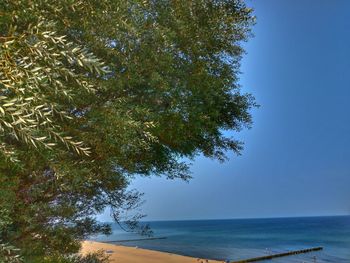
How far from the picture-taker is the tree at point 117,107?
22.8 ft

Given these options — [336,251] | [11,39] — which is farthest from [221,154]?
[336,251]

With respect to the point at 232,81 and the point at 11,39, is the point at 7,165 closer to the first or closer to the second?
the point at 11,39

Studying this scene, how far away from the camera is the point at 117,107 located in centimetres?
781

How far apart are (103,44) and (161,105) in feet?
7.10

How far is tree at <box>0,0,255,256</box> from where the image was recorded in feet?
22.8

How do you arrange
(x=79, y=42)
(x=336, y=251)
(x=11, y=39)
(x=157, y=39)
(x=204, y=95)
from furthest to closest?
(x=336, y=251) → (x=204, y=95) → (x=157, y=39) → (x=79, y=42) → (x=11, y=39)

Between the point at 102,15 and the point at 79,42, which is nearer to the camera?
the point at 102,15

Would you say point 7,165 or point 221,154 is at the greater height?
point 221,154

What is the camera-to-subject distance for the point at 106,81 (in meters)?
8.09

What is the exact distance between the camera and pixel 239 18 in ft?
36.3

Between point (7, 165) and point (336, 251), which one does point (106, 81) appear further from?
point (336, 251)

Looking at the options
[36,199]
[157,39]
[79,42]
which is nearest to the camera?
[79,42]

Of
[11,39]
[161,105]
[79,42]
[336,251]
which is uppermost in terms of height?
[79,42]

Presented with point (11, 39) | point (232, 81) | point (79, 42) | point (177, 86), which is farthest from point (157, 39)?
point (11, 39)
